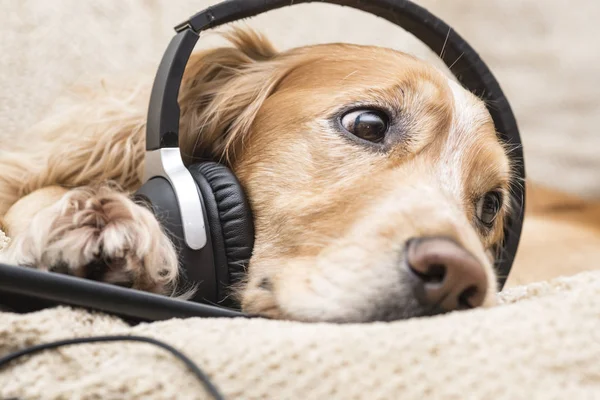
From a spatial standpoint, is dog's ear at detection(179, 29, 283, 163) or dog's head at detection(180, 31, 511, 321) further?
dog's ear at detection(179, 29, 283, 163)

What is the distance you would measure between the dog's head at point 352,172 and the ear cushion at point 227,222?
30 mm

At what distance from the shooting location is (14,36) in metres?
1.74

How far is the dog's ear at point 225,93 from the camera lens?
1.27 metres

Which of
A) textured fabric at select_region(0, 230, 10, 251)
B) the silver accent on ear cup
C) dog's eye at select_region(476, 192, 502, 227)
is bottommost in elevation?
textured fabric at select_region(0, 230, 10, 251)

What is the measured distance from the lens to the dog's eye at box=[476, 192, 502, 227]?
51.8 inches

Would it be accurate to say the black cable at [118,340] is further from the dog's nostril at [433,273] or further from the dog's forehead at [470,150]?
the dog's forehead at [470,150]

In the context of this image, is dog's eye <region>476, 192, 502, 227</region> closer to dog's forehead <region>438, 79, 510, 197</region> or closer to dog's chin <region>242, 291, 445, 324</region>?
dog's forehead <region>438, 79, 510, 197</region>

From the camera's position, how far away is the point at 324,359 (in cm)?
61

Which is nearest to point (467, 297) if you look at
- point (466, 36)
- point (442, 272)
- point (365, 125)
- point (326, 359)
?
point (442, 272)

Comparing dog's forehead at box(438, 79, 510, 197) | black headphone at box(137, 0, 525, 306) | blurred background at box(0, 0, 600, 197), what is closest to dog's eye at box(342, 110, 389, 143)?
dog's forehead at box(438, 79, 510, 197)

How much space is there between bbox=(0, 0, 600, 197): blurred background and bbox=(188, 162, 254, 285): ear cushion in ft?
3.08

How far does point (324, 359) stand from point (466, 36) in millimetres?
2388

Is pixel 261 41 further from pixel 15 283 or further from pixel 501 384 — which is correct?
pixel 501 384

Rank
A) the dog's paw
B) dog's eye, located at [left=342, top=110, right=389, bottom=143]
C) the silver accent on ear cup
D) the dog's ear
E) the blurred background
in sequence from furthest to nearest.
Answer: the blurred background → the dog's ear → dog's eye, located at [left=342, top=110, right=389, bottom=143] → the silver accent on ear cup → the dog's paw
